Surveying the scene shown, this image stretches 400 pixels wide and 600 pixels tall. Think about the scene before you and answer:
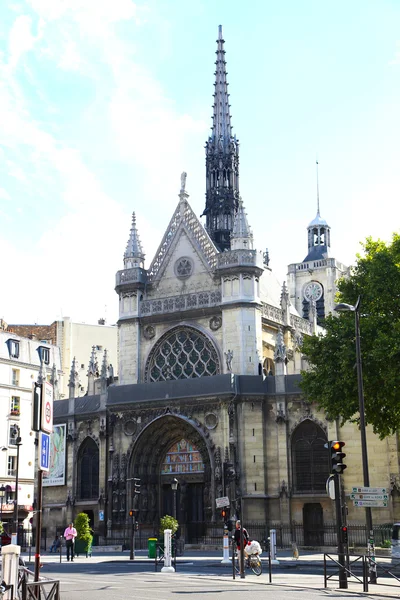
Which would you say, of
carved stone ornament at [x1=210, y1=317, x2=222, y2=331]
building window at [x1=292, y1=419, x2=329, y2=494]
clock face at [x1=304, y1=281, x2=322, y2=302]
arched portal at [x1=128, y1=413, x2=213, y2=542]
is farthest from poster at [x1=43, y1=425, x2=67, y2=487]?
clock face at [x1=304, y1=281, x2=322, y2=302]

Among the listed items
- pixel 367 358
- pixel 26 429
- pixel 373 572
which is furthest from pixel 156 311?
pixel 373 572

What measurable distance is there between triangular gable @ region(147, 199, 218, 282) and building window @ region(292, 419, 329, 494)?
13162 millimetres

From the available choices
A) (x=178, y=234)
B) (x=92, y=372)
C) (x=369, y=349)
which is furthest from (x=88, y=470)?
(x=369, y=349)

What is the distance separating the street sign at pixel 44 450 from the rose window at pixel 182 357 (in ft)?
116

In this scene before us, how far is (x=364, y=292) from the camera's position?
34781 millimetres

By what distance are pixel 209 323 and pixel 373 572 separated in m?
29.5

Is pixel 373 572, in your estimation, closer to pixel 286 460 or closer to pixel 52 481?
pixel 286 460

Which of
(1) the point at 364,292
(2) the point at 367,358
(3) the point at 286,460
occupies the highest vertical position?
(1) the point at 364,292

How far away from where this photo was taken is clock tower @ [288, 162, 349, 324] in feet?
268

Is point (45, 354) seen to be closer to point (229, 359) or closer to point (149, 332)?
Answer: point (149, 332)

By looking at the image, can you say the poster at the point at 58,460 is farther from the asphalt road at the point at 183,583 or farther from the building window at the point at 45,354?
the asphalt road at the point at 183,583

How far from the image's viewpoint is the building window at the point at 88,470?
50.3 m

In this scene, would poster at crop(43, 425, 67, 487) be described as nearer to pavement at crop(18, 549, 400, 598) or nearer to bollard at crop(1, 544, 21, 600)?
pavement at crop(18, 549, 400, 598)

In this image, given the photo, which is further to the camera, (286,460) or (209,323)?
(209,323)
